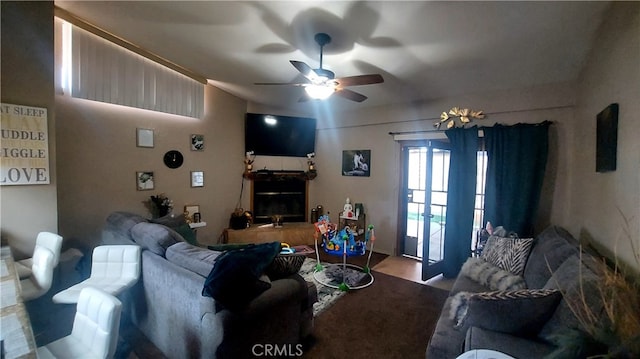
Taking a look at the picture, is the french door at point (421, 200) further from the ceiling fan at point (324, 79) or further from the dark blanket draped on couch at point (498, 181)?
the ceiling fan at point (324, 79)

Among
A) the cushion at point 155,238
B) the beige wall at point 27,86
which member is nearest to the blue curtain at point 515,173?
the cushion at point 155,238

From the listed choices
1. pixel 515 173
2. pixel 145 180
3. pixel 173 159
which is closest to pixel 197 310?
pixel 145 180

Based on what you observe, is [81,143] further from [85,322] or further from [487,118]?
[487,118]

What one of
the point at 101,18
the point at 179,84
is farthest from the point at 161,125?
the point at 101,18

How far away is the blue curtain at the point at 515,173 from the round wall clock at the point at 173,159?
435 cm

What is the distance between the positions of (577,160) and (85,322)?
4.26 metres

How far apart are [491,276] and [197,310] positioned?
2.31 metres

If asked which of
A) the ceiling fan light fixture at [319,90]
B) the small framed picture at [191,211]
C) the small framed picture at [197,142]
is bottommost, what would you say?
the small framed picture at [191,211]

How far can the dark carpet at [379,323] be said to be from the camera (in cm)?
205

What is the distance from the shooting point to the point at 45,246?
2.12m

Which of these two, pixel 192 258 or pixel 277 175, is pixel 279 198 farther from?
pixel 192 258

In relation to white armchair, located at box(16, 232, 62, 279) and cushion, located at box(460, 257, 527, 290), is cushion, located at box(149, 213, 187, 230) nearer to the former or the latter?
white armchair, located at box(16, 232, 62, 279)

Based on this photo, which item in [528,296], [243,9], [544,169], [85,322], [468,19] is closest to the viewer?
[85,322]

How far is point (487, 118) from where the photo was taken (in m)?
3.46
